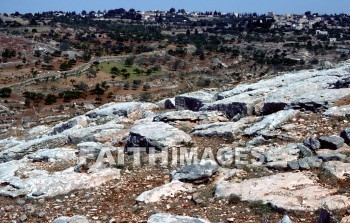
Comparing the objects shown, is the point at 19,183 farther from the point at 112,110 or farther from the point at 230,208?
the point at 112,110

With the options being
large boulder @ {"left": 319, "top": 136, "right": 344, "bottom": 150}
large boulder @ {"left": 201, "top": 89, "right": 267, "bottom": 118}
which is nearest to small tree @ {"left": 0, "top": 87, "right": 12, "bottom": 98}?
large boulder @ {"left": 201, "top": 89, "right": 267, "bottom": 118}

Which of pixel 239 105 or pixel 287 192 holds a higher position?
pixel 239 105

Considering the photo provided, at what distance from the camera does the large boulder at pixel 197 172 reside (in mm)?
9953

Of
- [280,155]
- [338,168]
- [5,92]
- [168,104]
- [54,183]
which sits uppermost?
[338,168]

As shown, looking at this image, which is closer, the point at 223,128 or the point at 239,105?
the point at 223,128

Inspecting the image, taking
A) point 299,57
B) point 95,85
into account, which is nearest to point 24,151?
point 95,85

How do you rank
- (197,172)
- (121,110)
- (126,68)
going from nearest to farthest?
(197,172) < (121,110) < (126,68)

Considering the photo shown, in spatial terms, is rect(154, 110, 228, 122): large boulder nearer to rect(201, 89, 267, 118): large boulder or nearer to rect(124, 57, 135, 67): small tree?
rect(201, 89, 267, 118): large boulder

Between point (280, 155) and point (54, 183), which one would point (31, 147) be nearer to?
point (54, 183)

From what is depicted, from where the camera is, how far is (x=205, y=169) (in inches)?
401

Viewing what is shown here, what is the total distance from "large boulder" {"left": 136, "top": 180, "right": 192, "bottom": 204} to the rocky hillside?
0.02 metres

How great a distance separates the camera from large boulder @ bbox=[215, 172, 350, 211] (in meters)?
8.11

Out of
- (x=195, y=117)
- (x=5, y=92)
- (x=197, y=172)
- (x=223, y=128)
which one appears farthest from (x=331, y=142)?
(x=5, y=92)

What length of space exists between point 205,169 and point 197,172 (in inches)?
8.9
